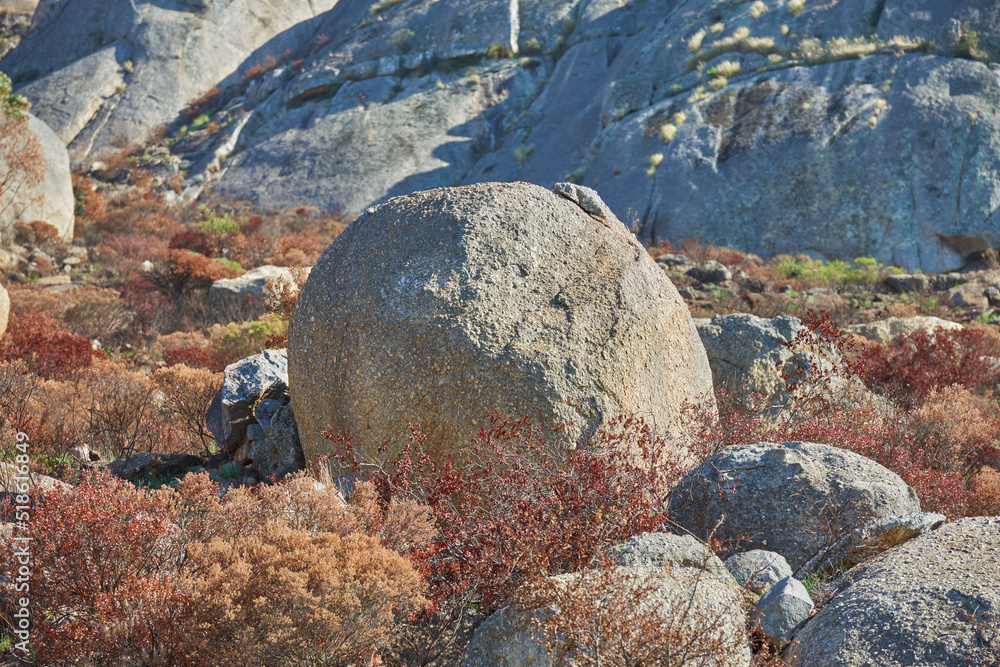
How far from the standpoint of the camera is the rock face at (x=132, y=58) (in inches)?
1324

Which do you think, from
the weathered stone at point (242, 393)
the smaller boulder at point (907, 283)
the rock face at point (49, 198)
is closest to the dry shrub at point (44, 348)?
the weathered stone at point (242, 393)

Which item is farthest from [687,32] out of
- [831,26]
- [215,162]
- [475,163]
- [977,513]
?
[977,513]

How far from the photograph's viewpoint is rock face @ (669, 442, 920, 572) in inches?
160

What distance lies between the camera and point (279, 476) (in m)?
6.04

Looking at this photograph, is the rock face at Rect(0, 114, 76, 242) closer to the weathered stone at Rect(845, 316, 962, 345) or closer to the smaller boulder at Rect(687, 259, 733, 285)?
the smaller boulder at Rect(687, 259, 733, 285)

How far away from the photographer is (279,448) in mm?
6145

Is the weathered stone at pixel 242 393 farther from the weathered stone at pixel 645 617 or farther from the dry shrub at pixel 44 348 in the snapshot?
the weathered stone at pixel 645 617

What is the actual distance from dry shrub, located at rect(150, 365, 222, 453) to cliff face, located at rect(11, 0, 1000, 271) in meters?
14.9

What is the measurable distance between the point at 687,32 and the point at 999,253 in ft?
46.5

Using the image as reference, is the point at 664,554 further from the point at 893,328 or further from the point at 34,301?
the point at 34,301

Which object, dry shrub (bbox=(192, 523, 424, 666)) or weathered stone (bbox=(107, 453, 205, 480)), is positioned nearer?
dry shrub (bbox=(192, 523, 424, 666))

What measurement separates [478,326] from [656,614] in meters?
2.28

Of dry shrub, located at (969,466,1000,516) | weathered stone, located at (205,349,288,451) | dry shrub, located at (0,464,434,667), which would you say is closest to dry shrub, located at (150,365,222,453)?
weathered stone, located at (205,349,288,451)

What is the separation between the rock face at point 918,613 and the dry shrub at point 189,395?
680 centimetres
